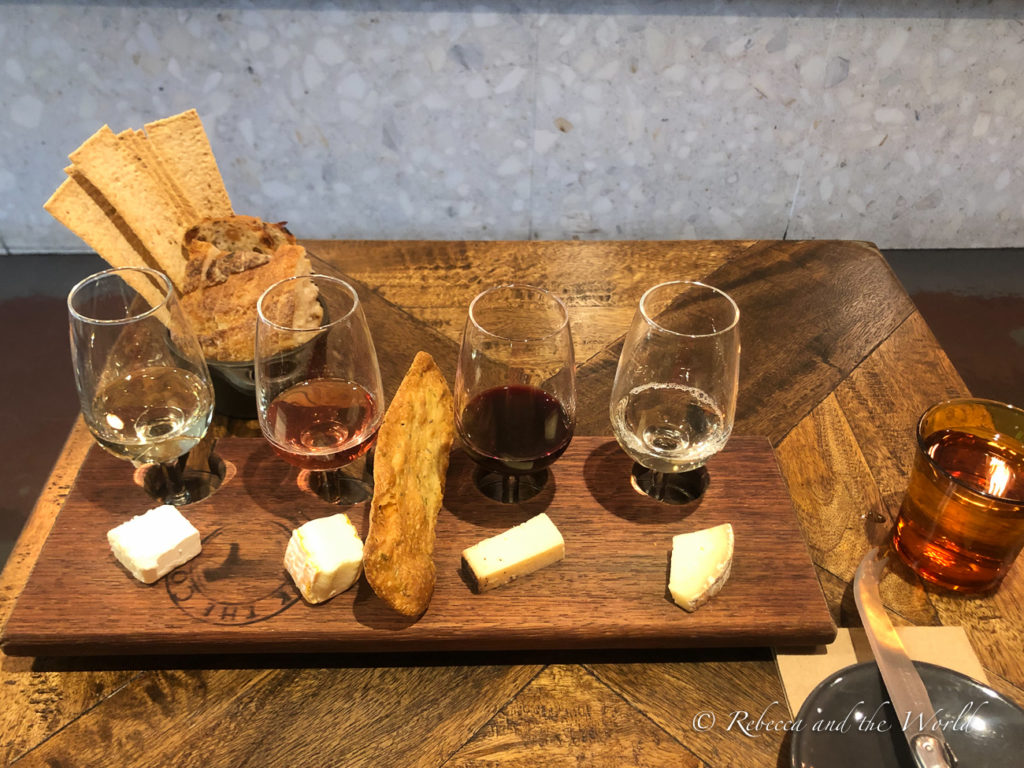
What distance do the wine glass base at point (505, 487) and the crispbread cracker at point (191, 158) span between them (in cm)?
51

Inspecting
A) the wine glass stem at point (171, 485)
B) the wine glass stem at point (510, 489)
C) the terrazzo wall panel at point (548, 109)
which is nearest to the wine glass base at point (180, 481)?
the wine glass stem at point (171, 485)

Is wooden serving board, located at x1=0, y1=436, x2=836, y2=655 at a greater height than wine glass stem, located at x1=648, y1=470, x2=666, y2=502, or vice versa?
wooden serving board, located at x1=0, y1=436, x2=836, y2=655

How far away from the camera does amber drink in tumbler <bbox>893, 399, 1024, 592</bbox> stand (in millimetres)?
822

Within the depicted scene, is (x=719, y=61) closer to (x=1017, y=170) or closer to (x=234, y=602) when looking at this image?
(x=1017, y=170)

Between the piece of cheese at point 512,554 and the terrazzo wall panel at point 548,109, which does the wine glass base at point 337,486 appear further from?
the terrazzo wall panel at point 548,109

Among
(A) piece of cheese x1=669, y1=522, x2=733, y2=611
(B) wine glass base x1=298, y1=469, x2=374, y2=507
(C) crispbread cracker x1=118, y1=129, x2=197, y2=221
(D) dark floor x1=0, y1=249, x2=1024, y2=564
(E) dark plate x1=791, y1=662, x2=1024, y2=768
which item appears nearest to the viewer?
(E) dark plate x1=791, y1=662, x2=1024, y2=768

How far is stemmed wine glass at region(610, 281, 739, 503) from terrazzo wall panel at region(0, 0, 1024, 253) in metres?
1.59

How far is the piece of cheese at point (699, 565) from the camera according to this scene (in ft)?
2.65

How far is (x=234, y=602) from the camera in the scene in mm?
803

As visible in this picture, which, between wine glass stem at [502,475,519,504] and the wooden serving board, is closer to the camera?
the wooden serving board

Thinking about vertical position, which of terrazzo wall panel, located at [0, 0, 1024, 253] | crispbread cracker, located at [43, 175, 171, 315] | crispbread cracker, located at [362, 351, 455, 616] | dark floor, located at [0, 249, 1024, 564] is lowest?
dark floor, located at [0, 249, 1024, 564]

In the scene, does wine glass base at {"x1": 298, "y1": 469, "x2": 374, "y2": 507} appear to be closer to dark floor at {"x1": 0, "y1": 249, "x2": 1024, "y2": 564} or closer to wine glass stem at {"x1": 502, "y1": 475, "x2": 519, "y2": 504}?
wine glass stem at {"x1": 502, "y1": 475, "x2": 519, "y2": 504}

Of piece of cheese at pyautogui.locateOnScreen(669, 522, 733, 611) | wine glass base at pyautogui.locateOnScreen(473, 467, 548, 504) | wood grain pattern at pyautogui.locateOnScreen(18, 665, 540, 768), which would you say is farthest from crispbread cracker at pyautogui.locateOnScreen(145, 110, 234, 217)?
piece of cheese at pyautogui.locateOnScreen(669, 522, 733, 611)

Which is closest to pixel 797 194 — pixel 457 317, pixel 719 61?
pixel 719 61
